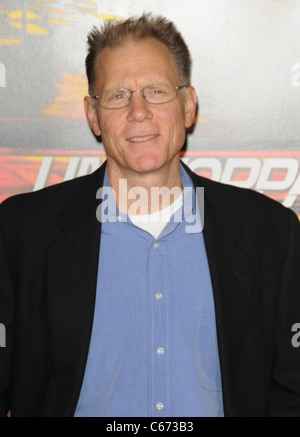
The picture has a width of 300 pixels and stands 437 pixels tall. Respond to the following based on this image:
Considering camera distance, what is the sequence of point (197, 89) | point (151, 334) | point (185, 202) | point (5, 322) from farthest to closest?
point (197, 89), point (185, 202), point (5, 322), point (151, 334)

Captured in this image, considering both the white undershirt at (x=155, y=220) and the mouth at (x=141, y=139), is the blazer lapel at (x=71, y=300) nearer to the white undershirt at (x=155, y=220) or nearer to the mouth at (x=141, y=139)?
the white undershirt at (x=155, y=220)

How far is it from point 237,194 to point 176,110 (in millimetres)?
412

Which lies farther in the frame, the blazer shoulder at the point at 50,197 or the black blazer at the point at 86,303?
the blazer shoulder at the point at 50,197

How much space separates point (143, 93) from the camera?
1.94 m

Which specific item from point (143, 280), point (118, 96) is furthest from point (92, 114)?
point (143, 280)

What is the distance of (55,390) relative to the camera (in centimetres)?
192

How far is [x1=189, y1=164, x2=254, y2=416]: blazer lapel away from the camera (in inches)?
73.9

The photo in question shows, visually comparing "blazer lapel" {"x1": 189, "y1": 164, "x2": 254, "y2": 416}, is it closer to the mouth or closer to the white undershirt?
the white undershirt

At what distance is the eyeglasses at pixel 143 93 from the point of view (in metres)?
1.95

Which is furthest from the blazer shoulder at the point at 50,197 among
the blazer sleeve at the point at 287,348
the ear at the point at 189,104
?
the blazer sleeve at the point at 287,348

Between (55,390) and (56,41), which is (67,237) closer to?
(55,390)

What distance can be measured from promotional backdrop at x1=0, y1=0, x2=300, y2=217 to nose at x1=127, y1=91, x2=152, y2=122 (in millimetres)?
515

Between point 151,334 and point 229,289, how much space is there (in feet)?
0.99

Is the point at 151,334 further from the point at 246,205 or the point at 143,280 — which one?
the point at 246,205
